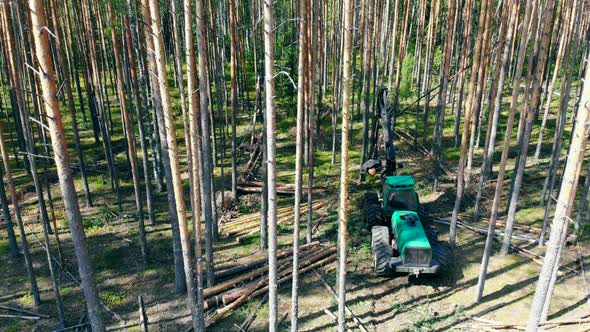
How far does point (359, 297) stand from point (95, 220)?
1008 centimetres

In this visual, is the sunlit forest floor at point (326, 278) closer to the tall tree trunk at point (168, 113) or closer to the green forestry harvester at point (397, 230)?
the green forestry harvester at point (397, 230)

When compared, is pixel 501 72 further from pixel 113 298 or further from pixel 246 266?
pixel 113 298

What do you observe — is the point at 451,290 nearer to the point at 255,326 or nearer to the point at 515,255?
the point at 515,255

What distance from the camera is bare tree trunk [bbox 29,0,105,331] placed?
5.21 meters

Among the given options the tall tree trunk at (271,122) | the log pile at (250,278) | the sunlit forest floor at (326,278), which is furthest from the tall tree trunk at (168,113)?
the sunlit forest floor at (326,278)

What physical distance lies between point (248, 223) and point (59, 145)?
9.41 m

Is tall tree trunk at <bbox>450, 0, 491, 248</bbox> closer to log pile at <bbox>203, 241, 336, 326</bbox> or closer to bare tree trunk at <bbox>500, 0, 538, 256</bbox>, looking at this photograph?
bare tree trunk at <bbox>500, 0, 538, 256</bbox>

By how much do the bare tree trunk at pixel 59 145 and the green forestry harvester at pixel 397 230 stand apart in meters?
6.97

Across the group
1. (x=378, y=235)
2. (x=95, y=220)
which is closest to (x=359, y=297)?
(x=378, y=235)

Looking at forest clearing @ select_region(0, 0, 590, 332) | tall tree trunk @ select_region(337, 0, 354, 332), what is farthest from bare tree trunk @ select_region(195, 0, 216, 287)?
tall tree trunk @ select_region(337, 0, 354, 332)

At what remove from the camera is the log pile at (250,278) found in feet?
34.6

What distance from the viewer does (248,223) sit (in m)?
14.7

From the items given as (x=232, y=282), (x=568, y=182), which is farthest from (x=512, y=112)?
(x=232, y=282)

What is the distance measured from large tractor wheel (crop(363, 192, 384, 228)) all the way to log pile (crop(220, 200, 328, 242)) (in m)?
2.12
